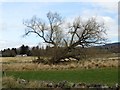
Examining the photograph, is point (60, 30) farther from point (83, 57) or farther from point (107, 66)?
point (107, 66)

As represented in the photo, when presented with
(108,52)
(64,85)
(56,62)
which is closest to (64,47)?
(56,62)

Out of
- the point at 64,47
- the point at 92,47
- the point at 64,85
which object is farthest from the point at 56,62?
the point at 64,85

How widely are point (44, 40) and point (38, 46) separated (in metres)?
1.93

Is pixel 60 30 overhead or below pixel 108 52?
overhead

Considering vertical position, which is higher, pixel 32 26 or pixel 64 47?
pixel 32 26

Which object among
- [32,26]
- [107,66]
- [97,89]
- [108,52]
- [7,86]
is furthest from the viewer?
[32,26]

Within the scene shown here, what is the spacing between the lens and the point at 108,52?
54.4 metres

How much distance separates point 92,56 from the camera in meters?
52.3

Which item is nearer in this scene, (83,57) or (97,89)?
(97,89)

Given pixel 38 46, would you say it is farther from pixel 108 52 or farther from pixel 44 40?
pixel 108 52

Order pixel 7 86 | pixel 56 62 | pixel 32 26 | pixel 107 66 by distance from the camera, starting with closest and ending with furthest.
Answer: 1. pixel 7 86
2. pixel 107 66
3. pixel 56 62
4. pixel 32 26

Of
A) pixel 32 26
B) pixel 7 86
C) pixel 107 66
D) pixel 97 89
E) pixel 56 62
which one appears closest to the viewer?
pixel 97 89

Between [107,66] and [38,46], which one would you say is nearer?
[107,66]

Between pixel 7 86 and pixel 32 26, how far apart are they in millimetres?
41692
